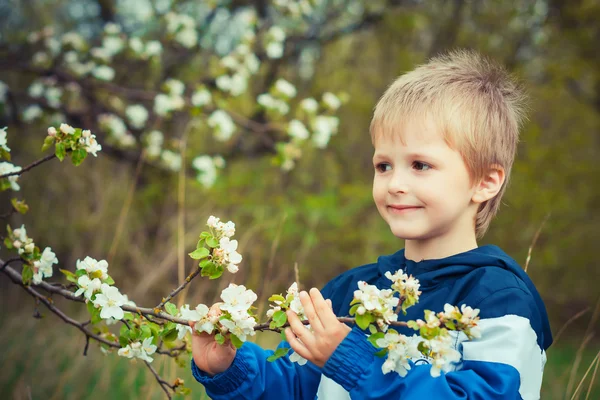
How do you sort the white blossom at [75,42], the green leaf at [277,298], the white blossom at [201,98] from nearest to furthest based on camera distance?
the green leaf at [277,298] < the white blossom at [201,98] < the white blossom at [75,42]

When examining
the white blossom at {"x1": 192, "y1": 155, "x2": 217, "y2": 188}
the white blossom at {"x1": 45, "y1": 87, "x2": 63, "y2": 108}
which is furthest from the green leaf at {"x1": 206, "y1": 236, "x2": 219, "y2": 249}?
the white blossom at {"x1": 45, "y1": 87, "x2": 63, "y2": 108}

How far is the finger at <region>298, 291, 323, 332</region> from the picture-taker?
1276 millimetres

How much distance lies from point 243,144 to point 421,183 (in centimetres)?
363

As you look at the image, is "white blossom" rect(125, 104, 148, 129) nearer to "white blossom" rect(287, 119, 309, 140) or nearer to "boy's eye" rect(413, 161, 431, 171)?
"white blossom" rect(287, 119, 309, 140)

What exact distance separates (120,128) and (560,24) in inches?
177

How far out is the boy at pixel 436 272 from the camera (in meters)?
1.27

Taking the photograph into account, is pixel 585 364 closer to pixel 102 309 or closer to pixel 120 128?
pixel 120 128

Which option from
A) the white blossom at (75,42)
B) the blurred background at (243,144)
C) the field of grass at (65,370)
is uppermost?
the white blossom at (75,42)

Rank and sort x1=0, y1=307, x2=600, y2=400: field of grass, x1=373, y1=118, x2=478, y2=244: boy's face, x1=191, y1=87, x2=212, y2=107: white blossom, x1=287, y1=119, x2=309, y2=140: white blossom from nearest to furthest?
x1=373, y1=118, x2=478, y2=244: boy's face
x1=0, y1=307, x2=600, y2=400: field of grass
x1=191, y1=87, x2=212, y2=107: white blossom
x1=287, y1=119, x2=309, y2=140: white blossom

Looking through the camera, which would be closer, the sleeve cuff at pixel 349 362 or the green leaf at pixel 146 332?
the sleeve cuff at pixel 349 362

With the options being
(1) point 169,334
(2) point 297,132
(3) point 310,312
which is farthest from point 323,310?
(2) point 297,132

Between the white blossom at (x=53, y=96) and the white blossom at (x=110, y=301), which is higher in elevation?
the white blossom at (x=53, y=96)

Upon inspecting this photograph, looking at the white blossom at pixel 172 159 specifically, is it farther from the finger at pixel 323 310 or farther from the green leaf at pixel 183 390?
the finger at pixel 323 310

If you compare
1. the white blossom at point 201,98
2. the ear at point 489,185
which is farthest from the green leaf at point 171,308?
the white blossom at point 201,98
